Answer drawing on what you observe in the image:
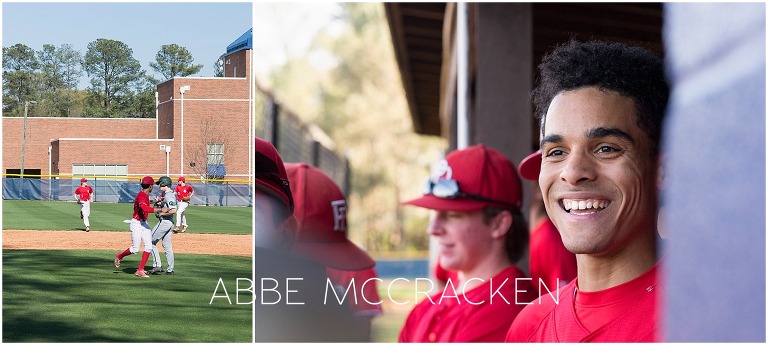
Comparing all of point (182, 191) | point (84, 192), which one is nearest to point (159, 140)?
point (182, 191)

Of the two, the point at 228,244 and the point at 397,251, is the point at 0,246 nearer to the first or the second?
the point at 228,244

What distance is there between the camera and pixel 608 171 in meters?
1.16

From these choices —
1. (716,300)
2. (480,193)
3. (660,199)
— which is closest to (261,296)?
(480,193)

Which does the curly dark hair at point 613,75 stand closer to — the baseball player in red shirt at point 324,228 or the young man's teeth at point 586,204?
the young man's teeth at point 586,204

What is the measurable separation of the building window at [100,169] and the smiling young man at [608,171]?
1.50 metres

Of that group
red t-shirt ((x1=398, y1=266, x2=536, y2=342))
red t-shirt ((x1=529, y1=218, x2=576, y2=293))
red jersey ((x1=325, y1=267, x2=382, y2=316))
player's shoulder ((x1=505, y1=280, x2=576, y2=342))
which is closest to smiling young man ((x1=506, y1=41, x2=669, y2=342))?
player's shoulder ((x1=505, y1=280, x2=576, y2=342))

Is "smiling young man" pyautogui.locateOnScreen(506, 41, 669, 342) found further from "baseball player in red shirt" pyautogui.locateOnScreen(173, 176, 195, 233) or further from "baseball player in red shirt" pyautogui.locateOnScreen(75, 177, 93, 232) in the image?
"baseball player in red shirt" pyautogui.locateOnScreen(75, 177, 93, 232)

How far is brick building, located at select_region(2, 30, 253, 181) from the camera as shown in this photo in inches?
95.2

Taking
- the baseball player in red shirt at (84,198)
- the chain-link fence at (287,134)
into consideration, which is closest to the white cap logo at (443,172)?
the baseball player in red shirt at (84,198)

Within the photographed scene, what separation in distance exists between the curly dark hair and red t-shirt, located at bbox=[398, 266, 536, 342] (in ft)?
2.24

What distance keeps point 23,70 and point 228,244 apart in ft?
2.41

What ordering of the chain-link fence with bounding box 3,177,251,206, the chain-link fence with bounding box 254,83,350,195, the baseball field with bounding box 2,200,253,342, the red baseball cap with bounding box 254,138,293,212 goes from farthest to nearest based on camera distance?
1. the chain-link fence with bounding box 254,83,350,195
2. the baseball field with bounding box 2,200,253,342
3. the chain-link fence with bounding box 3,177,251,206
4. the red baseball cap with bounding box 254,138,293,212

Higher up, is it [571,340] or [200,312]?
[571,340]

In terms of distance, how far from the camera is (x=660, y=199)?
1.15 m
